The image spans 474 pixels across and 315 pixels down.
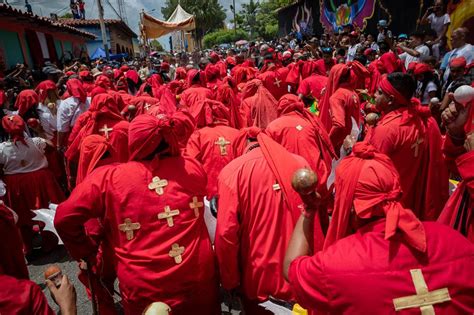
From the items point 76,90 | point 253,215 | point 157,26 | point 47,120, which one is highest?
point 157,26

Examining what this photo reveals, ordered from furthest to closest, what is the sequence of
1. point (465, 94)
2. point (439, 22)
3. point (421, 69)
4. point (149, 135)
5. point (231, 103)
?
1. point (439, 22)
2. point (421, 69)
3. point (231, 103)
4. point (149, 135)
5. point (465, 94)

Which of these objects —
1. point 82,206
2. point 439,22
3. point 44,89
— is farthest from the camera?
point 439,22

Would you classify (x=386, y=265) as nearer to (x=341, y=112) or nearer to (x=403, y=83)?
(x=403, y=83)

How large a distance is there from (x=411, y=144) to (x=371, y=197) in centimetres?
171

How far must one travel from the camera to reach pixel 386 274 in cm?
139

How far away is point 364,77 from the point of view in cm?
586

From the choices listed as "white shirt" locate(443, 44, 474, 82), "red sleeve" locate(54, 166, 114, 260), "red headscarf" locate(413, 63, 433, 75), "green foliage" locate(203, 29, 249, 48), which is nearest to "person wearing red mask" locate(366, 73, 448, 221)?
"red sleeve" locate(54, 166, 114, 260)

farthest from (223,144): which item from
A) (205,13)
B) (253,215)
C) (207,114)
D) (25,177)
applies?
(205,13)

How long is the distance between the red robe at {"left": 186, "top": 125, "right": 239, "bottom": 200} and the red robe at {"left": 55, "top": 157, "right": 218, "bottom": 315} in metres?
1.34

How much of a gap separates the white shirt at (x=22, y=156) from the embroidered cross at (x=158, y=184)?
276 cm

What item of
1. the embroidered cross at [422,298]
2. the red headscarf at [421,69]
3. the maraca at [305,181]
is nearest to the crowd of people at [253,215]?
the embroidered cross at [422,298]

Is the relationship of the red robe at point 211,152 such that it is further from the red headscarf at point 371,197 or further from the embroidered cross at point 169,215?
the red headscarf at point 371,197

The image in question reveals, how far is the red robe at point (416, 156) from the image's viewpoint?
3008mm

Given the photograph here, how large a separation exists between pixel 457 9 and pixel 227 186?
9506 millimetres
